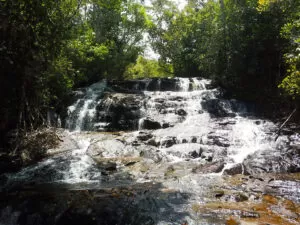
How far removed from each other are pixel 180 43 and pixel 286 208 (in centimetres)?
2132

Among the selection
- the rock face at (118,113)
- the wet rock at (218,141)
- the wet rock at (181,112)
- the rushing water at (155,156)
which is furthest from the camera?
the wet rock at (181,112)

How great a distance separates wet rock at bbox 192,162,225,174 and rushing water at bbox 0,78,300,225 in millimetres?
27

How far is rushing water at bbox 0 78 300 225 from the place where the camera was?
4688mm

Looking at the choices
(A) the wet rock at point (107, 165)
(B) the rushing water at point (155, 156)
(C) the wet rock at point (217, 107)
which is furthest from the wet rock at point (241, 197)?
(C) the wet rock at point (217, 107)

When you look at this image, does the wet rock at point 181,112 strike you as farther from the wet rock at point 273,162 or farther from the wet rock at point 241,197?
the wet rock at point 241,197

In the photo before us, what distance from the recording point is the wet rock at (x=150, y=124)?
39.8 feet

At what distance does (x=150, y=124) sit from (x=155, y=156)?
4.13 meters

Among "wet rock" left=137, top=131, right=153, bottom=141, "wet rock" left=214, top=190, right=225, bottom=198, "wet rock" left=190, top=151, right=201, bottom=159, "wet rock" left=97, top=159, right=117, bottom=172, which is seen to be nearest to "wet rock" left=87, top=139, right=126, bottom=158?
"wet rock" left=97, top=159, right=117, bottom=172

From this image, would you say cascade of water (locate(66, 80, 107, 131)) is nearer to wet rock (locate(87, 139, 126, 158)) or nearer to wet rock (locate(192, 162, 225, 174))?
wet rock (locate(87, 139, 126, 158))

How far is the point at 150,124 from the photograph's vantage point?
12289 mm

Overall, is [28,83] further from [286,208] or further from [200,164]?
[286,208]

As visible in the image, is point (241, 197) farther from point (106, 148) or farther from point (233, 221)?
point (106, 148)

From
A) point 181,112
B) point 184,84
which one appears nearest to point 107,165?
point 181,112

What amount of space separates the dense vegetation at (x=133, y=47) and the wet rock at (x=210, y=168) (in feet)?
11.8
